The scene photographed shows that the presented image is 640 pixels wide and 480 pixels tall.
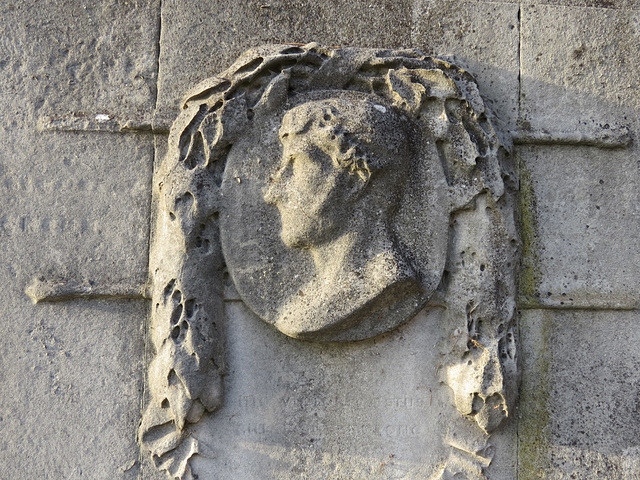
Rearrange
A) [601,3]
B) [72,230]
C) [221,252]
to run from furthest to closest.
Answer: [601,3], [72,230], [221,252]

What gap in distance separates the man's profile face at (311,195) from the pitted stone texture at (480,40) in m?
0.90

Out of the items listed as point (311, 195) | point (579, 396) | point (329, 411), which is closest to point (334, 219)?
point (311, 195)

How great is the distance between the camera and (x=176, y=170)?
10.4 feet

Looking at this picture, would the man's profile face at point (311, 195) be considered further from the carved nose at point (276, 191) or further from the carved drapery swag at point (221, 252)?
the carved drapery swag at point (221, 252)

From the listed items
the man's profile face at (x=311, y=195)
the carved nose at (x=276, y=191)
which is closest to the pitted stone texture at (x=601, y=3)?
the man's profile face at (x=311, y=195)

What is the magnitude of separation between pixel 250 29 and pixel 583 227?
2017mm

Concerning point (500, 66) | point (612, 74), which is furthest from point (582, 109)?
point (500, 66)

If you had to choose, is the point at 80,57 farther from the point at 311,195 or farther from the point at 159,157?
the point at 311,195

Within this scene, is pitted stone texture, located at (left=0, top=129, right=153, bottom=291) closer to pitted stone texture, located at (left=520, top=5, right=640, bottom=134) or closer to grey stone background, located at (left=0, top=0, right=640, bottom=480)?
grey stone background, located at (left=0, top=0, right=640, bottom=480)

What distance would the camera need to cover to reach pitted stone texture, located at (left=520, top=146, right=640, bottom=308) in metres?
3.36

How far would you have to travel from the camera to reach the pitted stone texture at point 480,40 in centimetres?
348

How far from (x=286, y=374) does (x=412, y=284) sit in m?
0.76

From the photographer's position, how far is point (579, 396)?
129 inches

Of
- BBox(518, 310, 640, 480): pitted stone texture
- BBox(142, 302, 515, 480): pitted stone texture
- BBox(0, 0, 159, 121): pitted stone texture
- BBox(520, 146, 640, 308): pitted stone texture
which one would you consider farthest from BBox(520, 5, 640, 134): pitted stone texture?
BBox(0, 0, 159, 121): pitted stone texture
